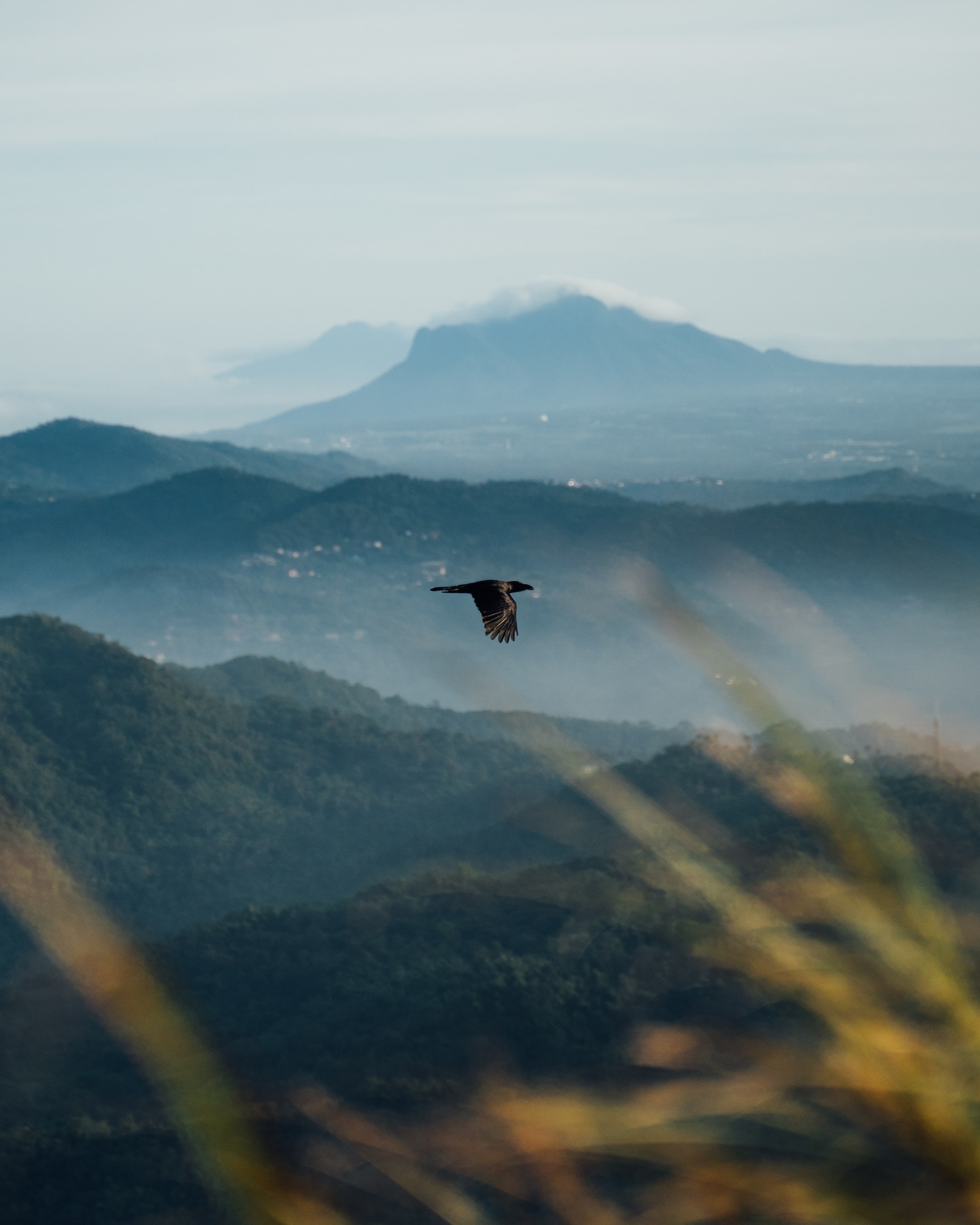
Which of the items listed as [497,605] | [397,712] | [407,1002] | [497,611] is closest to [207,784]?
[397,712]

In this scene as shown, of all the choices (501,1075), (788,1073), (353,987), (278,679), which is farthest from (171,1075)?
(278,679)

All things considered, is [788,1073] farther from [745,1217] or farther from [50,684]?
[50,684]

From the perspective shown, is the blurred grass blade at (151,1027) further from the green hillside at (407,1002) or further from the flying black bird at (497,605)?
the flying black bird at (497,605)

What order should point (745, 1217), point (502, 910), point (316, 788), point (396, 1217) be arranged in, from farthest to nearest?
1. point (316, 788)
2. point (502, 910)
3. point (396, 1217)
4. point (745, 1217)

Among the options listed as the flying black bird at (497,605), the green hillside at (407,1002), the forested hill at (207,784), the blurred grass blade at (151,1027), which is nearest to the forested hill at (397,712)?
the forested hill at (207,784)

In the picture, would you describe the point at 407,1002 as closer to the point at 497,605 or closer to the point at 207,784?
the point at 497,605

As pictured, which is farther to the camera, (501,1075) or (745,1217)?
(501,1075)

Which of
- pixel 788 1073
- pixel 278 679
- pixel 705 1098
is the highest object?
pixel 705 1098
